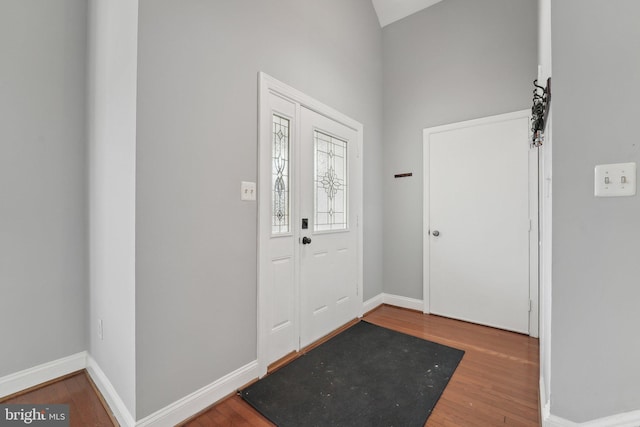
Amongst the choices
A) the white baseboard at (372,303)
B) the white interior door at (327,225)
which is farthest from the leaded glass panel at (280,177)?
the white baseboard at (372,303)

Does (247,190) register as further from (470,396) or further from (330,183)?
(470,396)

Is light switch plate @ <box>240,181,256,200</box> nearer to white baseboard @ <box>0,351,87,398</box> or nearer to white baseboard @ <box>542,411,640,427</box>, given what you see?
white baseboard @ <box>0,351,87,398</box>

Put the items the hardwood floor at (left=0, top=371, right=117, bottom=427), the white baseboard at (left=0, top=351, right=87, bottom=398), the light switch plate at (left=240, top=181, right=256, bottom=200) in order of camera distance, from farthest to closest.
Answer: the light switch plate at (left=240, top=181, right=256, bottom=200) → the white baseboard at (left=0, top=351, right=87, bottom=398) → the hardwood floor at (left=0, top=371, right=117, bottom=427)

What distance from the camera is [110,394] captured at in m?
1.66

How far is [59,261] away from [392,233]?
3243 millimetres

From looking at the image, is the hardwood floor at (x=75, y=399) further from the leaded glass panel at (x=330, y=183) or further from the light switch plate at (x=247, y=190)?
the leaded glass panel at (x=330, y=183)

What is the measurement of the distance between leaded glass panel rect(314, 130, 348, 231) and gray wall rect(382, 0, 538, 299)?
91 centimetres

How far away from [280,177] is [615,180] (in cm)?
189

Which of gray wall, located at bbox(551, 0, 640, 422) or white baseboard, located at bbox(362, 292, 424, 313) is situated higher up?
gray wall, located at bbox(551, 0, 640, 422)

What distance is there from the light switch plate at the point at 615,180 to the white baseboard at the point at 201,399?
2.16m

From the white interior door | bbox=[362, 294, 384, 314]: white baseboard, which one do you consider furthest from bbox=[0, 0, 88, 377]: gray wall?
bbox=[362, 294, 384, 314]: white baseboard

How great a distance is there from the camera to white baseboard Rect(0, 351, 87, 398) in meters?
1.80

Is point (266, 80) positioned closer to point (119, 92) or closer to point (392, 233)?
point (119, 92)

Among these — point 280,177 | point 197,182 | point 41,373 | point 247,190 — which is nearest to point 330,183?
point 280,177
